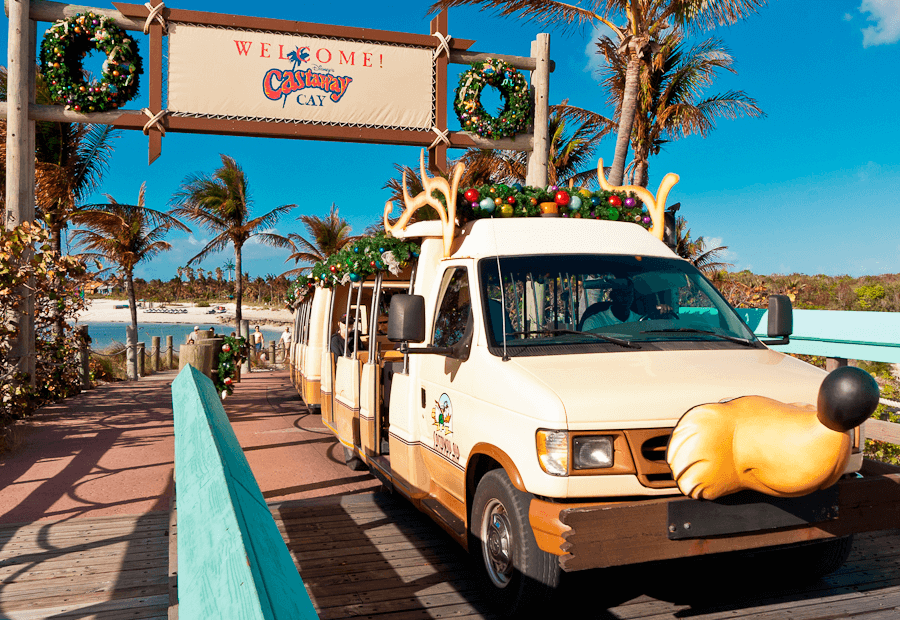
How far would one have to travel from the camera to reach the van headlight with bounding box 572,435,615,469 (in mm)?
3232

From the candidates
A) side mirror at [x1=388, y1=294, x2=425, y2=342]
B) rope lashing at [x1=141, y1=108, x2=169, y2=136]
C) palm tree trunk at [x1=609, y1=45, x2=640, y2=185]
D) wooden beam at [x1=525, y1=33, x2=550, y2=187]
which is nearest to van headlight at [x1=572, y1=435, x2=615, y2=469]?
side mirror at [x1=388, y1=294, x2=425, y2=342]

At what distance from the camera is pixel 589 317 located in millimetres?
4418

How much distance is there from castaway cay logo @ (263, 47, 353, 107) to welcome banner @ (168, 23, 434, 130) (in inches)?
0.6

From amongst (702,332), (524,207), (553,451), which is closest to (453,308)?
(524,207)

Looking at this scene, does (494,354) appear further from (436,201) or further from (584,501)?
(436,201)

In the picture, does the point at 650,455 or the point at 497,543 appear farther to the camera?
the point at 497,543

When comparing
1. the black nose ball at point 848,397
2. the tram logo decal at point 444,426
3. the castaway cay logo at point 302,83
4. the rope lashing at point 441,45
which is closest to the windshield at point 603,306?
the tram logo decal at point 444,426

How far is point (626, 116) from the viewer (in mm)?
11172

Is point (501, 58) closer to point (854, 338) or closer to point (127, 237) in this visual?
point (854, 338)

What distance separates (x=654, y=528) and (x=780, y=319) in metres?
2.11

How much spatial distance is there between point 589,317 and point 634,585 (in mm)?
1750

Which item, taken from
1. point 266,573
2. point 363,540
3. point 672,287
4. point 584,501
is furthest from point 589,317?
point 266,573

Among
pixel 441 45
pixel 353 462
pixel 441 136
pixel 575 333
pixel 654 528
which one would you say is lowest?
pixel 353 462

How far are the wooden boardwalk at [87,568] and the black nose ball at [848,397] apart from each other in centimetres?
360
